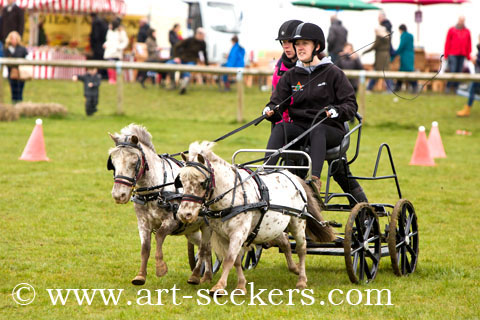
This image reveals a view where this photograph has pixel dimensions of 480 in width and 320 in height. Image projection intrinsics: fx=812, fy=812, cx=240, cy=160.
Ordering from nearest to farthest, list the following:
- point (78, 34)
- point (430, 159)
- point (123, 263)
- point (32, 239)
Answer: point (123, 263) → point (32, 239) → point (430, 159) → point (78, 34)

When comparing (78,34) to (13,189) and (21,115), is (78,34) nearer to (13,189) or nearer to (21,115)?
(21,115)

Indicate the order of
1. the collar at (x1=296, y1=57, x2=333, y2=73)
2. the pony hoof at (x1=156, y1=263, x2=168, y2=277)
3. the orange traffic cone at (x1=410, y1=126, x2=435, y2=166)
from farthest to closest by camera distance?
the orange traffic cone at (x1=410, y1=126, x2=435, y2=166) → the collar at (x1=296, y1=57, x2=333, y2=73) → the pony hoof at (x1=156, y1=263, x2=168, y2=277)

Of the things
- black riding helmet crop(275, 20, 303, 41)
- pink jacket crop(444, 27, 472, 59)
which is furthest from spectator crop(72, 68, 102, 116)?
black riding helmet crop(275, 20, 303, 41)

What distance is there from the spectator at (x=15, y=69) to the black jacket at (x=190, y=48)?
6388 millimetres

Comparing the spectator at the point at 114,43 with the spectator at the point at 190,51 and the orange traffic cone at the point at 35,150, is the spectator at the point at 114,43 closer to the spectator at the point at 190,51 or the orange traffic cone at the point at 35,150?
the spectator at the point at 190,51

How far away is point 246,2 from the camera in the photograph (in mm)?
30438

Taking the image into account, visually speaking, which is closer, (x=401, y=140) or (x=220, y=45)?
(x=401, y=140)

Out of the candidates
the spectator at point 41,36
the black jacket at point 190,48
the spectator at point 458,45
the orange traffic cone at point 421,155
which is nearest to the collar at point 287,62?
the orange traffic cone at point 421,155

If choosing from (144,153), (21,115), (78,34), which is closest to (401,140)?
(21,115)

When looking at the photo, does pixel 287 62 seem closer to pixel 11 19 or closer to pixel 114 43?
pixel 11 19

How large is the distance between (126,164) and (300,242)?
1725 mm

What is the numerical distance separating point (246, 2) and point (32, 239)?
22484 mm

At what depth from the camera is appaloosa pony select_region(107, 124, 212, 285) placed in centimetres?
676

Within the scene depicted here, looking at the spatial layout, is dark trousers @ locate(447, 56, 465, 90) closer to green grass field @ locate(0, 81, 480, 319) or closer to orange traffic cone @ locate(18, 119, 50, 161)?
green grass field @ locate(0, 81, 480, 319)
